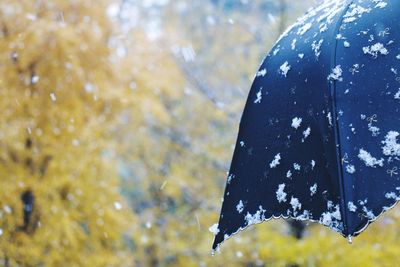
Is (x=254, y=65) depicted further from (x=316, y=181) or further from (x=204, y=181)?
(x=316, y=181)

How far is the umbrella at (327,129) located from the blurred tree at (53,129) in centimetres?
262

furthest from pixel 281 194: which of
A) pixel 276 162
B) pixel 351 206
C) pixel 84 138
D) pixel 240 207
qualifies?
pixel 84 138

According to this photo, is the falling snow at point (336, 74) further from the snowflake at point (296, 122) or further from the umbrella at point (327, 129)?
the snowflake at point (296, 122)

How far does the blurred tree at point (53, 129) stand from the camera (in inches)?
163

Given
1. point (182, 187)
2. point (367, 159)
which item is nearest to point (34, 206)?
point (182, 187)

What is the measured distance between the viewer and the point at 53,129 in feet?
14.8

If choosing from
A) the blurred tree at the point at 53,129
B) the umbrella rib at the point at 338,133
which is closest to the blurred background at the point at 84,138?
the blurred tree at the point at 53,129

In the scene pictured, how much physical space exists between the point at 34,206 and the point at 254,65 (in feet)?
12.3

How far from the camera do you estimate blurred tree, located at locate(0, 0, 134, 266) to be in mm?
4148

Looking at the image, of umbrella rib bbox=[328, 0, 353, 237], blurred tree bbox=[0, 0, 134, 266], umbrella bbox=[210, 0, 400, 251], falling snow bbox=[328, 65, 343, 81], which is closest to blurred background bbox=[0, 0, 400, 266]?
blurred tree bbox=[0, 0, 134, 266]

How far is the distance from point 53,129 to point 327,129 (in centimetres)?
348

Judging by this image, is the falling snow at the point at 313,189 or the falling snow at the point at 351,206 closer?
the falling snow at the point at 351,206

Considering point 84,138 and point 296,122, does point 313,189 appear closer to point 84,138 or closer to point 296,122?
point 296,122

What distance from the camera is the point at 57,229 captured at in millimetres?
4316
